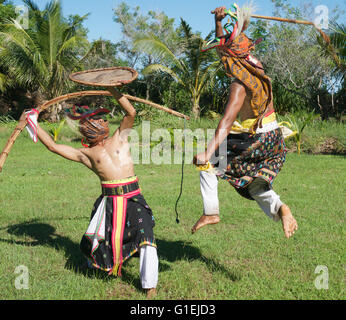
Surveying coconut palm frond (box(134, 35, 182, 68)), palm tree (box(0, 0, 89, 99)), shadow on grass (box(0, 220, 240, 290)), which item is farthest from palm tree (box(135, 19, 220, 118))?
shadow on grass (box(0, 220, 240, 290))

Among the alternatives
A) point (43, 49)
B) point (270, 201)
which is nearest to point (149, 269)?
point (270, 201)

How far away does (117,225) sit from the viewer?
3.66 metres

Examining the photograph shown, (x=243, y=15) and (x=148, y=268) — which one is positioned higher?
(x=243, y=15)

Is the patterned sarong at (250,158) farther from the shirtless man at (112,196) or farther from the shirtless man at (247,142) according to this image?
the shirtless man at (112,196)

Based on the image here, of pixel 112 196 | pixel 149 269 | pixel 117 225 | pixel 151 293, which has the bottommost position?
pixel 151 293

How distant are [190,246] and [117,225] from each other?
1.36 meters

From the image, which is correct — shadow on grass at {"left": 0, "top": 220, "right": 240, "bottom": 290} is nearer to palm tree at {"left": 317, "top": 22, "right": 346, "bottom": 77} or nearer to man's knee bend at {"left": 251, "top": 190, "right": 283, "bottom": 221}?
man's knee bend at {"left": 251, "top": 190, "right": 283, "bottom": 221}

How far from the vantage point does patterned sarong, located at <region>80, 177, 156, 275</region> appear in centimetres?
365

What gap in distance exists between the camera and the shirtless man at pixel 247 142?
324 cm

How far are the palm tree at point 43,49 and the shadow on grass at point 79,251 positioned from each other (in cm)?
1524

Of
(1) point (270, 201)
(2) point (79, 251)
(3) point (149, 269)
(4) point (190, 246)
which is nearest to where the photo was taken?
(3) point (149, 269)

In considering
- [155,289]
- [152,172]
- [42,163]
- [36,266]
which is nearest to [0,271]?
[36,266]

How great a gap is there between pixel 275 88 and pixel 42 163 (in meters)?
13.3

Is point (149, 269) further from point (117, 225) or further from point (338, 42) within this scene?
point (338, 42)
